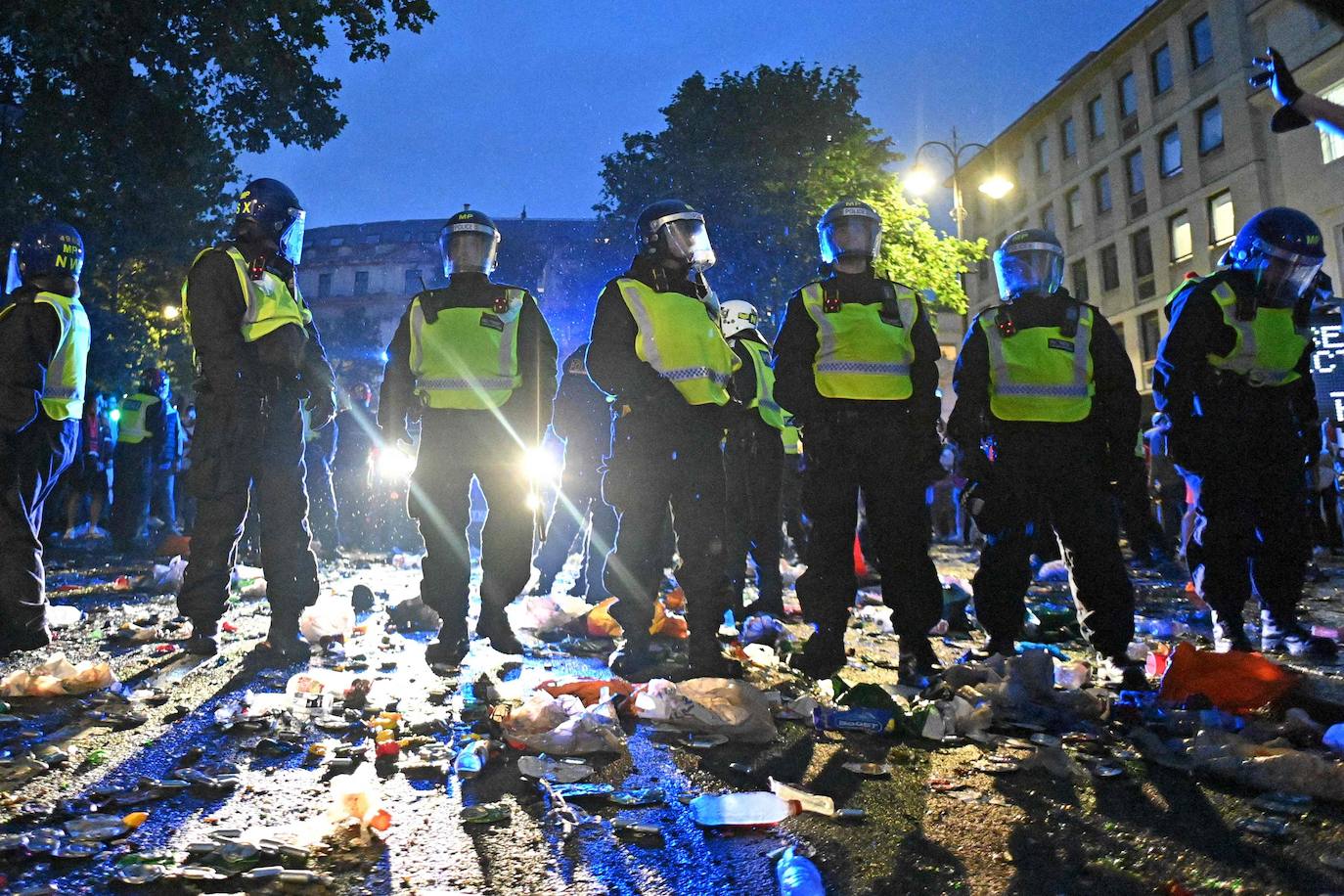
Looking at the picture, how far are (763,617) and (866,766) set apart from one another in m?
2.34

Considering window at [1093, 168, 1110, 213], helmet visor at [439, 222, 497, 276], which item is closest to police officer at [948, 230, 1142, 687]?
helmet visor at [439, 222, 497, 276]

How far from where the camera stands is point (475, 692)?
3990 mm

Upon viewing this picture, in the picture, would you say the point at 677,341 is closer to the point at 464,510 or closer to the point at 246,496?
the point at 464,510

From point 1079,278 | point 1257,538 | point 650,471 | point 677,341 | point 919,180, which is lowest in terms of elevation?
point 1257,538

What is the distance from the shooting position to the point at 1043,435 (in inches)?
175

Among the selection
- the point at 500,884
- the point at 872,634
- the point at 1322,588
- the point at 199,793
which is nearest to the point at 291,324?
the point at 199,793

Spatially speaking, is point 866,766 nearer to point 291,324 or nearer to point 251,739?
point 251,739

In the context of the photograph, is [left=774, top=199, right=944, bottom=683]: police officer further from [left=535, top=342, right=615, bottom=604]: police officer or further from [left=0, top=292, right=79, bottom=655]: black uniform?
[left=0, top=292, right=79, bottom=655]: black uniform

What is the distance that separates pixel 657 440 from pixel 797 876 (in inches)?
103

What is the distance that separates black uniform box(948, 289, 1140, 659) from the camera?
427 centimetres

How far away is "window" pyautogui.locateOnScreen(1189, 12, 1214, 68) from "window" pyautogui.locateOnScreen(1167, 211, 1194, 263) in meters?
4.86

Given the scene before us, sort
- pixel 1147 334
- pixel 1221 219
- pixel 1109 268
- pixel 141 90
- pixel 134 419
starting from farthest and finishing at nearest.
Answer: pixel 1109 268 → pixel 1147 334 → pixel 1221 219 → pixel 141 90 → pixel 134 419

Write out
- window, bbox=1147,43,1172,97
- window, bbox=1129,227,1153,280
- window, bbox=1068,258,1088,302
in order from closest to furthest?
1. window, bbox=1147,43,1172,97
2. window, bbox=1129,227,1153,280
3. window, bbox=1068,258,1088,302

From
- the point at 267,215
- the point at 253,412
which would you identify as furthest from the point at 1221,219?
the point at 253,412
